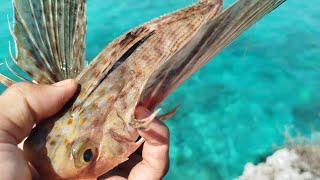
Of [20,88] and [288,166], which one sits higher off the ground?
[288,166]

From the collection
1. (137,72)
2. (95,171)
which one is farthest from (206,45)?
(95,171)

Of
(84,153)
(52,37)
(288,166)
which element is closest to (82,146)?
(84,153)

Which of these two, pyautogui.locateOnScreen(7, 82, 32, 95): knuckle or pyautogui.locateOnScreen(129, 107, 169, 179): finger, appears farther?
pyautogui.locateOnScreen(7, 82, 32, 95): knuckle

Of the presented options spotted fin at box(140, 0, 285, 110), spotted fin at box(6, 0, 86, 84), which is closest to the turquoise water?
spotted fin at box(6, 0, 86, 84)

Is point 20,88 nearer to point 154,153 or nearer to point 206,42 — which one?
point 154,153

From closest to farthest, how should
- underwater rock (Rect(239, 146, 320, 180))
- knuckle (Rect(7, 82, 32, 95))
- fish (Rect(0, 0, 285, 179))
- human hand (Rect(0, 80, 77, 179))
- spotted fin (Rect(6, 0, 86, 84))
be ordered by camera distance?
fish (Rect(0, 0, 285, 179))
human hand (Rect(0, 80, 77, 179))
knuckle (Rect(7, 82, 32, 95))
spotted fin (Rect(6, 0, 86, 84))
underwater rock (Rect(239, 146, 320, 180))

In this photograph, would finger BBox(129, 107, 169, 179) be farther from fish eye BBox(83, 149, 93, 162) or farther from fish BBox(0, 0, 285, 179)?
fish eye BBox(83, 149, 93, 162)

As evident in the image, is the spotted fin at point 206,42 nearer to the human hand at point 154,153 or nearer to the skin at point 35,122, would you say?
the human hand at point 154,153

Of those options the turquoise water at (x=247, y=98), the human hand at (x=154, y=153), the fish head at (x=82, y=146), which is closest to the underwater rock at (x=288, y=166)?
the turquoise water at (x=247, y=98)
